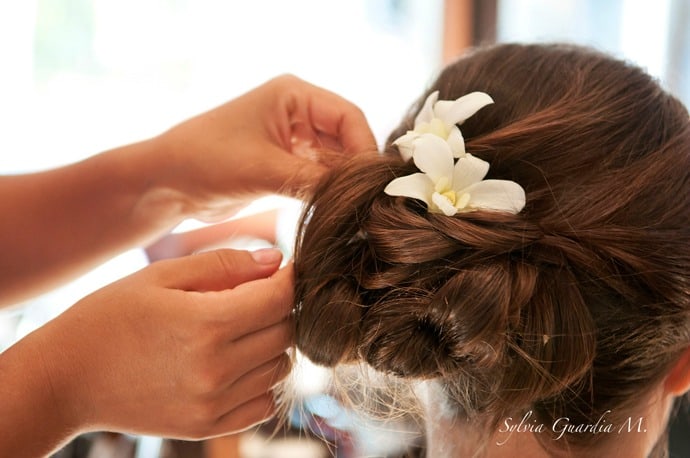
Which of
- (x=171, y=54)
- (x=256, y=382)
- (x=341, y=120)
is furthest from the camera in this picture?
(x=171, y=54)

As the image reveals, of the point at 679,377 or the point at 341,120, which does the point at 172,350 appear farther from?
the point at 679,377

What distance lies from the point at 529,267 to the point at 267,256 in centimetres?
31

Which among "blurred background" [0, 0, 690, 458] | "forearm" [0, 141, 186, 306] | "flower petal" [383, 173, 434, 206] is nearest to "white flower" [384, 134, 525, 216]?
"flower petal" [383, 173, 434, 206]

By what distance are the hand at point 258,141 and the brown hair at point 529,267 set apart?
0.76ft

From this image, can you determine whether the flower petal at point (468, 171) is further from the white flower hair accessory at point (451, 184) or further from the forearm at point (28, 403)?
the forearm at point (28, 403)

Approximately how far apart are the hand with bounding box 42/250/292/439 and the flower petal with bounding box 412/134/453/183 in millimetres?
195

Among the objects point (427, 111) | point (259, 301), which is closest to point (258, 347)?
point (259, 301)

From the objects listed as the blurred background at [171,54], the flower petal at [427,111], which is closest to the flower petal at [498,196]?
the flower petal at [427,111]

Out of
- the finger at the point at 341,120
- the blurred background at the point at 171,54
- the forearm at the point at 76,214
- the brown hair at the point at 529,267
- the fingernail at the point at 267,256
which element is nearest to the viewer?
the brown hair at the point at 529,267

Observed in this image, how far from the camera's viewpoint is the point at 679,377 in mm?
919

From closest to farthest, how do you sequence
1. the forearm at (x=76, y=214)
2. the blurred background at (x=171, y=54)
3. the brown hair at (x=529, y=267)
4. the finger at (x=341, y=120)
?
1. the brown hair at (x=529, y=267)
2. the finger at (x=341, y=120)
3. the forearm at (x=76, y=214)
4. the blurred background at (x=171, y=54)

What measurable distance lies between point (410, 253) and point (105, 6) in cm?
228

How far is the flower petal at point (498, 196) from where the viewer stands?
792 mm

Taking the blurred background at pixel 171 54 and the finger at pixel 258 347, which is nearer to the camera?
the finger at pixel 258 347
